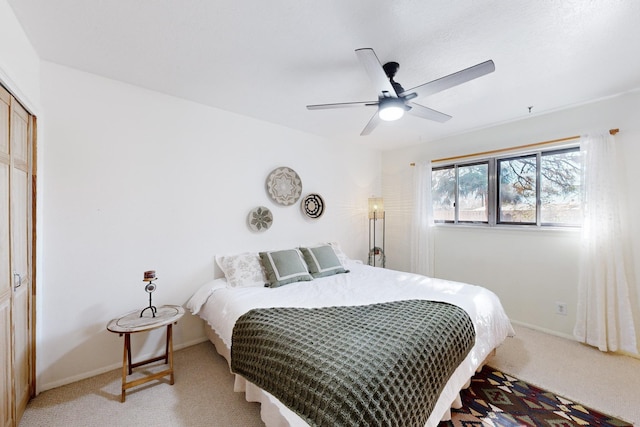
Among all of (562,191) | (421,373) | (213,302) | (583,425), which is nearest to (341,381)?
(421,373)

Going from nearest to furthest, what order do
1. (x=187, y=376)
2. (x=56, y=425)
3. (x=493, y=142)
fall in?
(x=56, y=425) < (x=187, y=376) < (x=493, y=142)

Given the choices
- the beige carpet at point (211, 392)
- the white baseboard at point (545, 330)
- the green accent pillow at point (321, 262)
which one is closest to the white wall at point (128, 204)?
the beige carpet at point (211, 392)

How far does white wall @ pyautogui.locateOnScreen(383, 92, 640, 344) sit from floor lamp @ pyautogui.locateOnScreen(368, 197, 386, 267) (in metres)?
0.88

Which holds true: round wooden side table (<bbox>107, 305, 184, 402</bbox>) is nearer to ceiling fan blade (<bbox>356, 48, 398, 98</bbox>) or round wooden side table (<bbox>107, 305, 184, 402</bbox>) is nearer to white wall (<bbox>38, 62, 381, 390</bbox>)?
white wall (<bbox>38, 62, 381, 390</bbox>)

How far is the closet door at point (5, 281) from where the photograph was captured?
145 centimetres

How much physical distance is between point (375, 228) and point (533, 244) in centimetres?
214

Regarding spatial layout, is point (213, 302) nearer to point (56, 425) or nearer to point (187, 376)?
point (187, 376)

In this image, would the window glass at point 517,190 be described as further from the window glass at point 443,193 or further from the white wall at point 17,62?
the white wall at point 17,62

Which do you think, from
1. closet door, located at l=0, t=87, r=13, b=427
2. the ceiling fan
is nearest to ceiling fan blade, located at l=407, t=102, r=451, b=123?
the ceiling fan

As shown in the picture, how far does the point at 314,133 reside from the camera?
3.70 m

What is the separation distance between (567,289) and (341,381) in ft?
9.96

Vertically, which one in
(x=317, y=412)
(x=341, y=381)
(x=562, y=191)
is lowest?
(x=317, y=412)

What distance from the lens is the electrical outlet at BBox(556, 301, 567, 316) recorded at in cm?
283

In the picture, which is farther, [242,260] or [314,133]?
[314,133]
